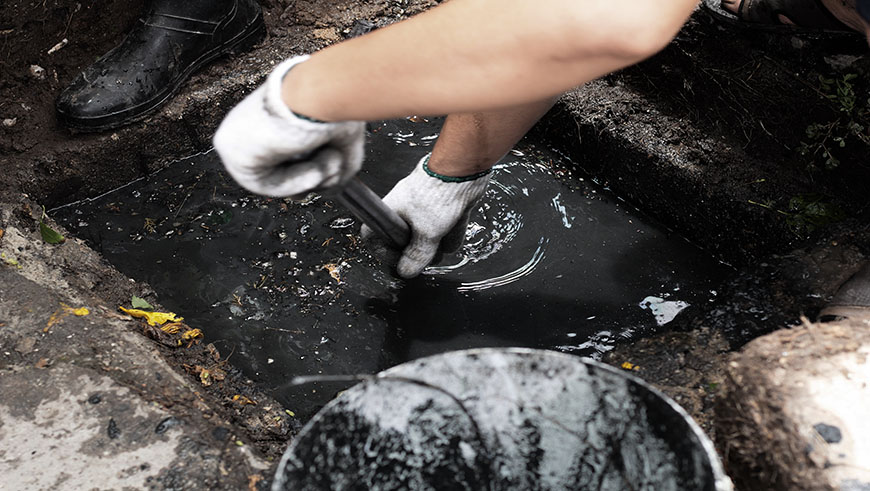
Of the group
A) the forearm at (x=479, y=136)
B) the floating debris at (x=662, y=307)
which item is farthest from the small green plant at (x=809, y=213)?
the forearm at (x=479, y=136)

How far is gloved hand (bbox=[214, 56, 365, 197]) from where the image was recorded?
133 cm

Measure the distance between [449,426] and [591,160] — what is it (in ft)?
4.76

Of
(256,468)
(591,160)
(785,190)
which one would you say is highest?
(785,190)

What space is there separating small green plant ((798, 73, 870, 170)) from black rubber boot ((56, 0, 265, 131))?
1994 millimetres

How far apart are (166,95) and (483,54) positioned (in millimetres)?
1783

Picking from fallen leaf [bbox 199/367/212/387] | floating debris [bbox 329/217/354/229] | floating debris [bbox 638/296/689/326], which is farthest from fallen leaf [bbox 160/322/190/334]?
floating debris [bbox 638/296/689/326]

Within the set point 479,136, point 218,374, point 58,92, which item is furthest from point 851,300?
point 58,92

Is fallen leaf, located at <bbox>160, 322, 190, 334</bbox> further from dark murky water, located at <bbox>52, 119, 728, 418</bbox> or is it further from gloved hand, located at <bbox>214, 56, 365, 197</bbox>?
gloved hand, located at <bbox>214, 56, 365, 197</bbox>

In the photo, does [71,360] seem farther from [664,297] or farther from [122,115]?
[664,297]

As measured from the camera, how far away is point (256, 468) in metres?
1.53

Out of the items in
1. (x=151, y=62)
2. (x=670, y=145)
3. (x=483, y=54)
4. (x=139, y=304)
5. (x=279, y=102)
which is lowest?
(x=139, y=304)

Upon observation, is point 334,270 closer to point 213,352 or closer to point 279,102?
point 213,352

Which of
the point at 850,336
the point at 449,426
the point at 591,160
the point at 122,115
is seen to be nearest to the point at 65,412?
the point at 449,426

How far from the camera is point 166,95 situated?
262cm
